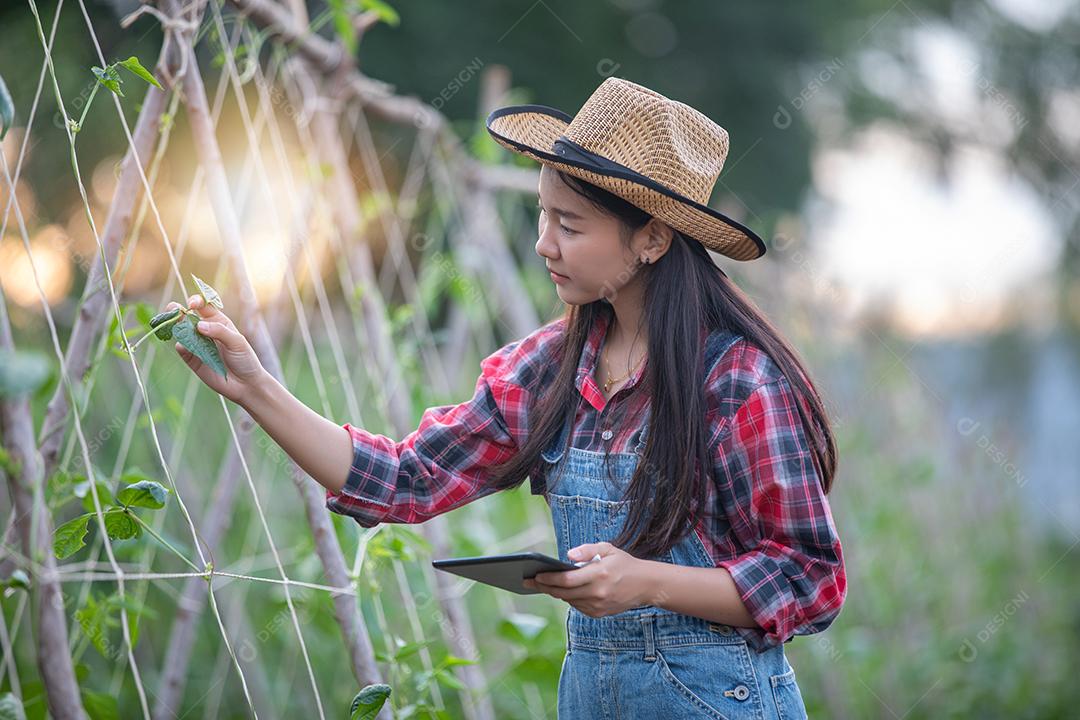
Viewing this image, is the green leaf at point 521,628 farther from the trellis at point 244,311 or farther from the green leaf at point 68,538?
the green leaf at point 68,538

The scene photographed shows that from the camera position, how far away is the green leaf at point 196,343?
3.57 feet

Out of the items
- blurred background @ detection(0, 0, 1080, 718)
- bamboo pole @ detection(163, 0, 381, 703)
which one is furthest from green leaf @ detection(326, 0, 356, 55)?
bamboo pole @ detection(163, 0, 381, 703)

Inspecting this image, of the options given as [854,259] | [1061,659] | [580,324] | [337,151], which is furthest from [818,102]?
[580,324]

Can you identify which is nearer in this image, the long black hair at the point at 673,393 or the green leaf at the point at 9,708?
the green leaf at the point at 9,708

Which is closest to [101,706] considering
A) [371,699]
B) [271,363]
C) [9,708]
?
[9,708]

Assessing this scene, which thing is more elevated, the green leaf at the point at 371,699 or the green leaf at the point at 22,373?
the green leaf at the point at 22,373

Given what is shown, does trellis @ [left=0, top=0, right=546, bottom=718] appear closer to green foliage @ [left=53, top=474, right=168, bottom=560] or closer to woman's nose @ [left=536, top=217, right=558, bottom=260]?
green foliage @ [left=53, top=474, right=168, bottom=560]

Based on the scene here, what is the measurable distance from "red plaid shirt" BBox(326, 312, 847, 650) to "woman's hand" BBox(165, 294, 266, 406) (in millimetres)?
185

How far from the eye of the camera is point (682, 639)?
1278 millimetres

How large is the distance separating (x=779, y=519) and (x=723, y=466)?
9 cm

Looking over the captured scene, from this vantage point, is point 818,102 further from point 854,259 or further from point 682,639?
point 682,639

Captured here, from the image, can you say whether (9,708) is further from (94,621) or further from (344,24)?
(344,24)

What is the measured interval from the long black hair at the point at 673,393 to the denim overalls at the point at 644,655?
3 cm

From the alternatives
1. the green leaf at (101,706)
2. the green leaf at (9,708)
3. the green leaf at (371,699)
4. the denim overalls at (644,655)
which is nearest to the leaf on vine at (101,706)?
the green leaf at (101,706)
